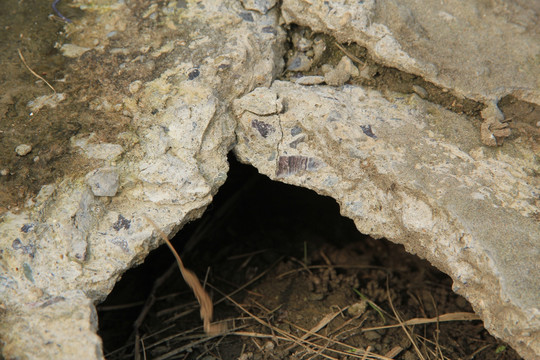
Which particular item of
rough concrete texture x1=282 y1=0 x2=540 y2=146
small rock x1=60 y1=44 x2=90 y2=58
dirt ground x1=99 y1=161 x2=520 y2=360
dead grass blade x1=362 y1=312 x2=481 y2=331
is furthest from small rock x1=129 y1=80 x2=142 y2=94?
dead grass blade x1=362 y1=312 x2=481 y2=331

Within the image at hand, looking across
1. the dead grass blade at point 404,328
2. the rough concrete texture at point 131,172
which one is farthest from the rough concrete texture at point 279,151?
the dead grass blade at point 404,328

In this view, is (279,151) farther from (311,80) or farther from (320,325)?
(320,325)

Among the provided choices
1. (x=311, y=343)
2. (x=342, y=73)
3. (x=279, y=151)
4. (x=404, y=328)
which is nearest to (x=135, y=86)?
(x=279, y=151)

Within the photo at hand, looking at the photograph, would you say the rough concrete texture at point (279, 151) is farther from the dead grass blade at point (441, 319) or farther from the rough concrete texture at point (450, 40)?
the dead grass blade at point (441, 319)

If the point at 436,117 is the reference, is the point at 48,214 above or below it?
below

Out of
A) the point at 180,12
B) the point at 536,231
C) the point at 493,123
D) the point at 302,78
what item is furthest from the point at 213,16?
the point at 536,231

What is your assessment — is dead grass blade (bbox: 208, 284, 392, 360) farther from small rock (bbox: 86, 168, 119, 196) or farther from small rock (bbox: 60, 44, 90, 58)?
small rock (bbox: 60, 44, 90, 58)

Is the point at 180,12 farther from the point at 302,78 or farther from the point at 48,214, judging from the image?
the point at 48,214
